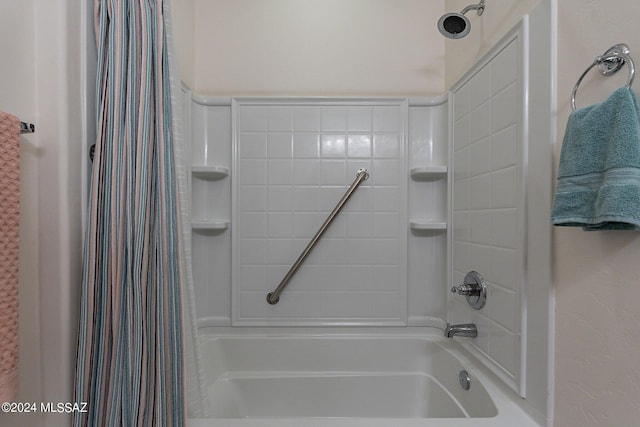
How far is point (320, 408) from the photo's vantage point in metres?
1.57

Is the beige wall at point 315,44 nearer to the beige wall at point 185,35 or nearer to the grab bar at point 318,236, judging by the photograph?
the beige wall at point 185,35

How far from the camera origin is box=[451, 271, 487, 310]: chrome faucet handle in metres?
1.25

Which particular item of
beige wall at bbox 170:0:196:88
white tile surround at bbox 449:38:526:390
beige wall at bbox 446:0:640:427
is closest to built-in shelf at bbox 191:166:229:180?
beige wall at bbox 170:0:196:88

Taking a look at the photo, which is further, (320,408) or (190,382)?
(320,408)

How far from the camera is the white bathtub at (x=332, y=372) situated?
60.2 inches

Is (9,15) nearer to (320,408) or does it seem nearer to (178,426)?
(178,426)

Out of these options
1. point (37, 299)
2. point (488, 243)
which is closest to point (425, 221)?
point (488, 243)

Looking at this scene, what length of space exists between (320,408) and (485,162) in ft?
4.17

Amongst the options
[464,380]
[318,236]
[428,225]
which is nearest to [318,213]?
[318,236]

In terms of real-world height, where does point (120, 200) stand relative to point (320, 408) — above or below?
above

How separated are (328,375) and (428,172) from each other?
108cm

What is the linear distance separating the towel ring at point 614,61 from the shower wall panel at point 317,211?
39.3 inches

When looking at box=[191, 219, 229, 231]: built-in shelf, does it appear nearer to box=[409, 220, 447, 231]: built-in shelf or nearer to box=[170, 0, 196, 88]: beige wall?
box=[170, 0, 196, 88]: beige wall

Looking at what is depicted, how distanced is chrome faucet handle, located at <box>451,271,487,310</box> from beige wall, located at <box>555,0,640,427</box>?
372 millimetres
